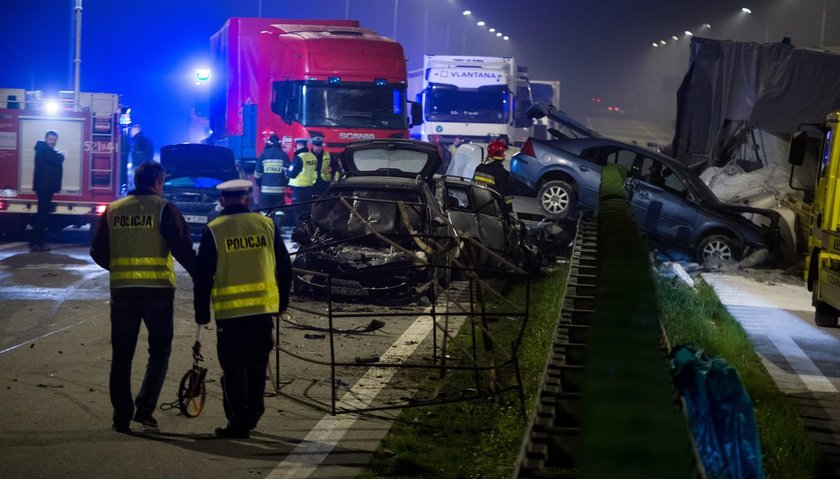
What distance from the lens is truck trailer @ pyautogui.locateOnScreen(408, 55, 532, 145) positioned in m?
33.4

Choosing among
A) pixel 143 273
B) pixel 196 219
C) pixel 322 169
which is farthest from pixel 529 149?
pixel 143 273

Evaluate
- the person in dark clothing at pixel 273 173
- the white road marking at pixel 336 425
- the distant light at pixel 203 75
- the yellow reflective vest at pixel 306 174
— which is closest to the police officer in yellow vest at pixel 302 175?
the yellow reflective vest at pixel 306 174

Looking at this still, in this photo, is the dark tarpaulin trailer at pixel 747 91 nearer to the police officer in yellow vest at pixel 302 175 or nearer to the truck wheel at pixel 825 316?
the police officer in yellow vest at pixel 302 175

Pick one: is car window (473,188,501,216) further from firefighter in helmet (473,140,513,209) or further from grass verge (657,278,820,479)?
grass verge (657,278,820,479)

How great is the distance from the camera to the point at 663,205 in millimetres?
18891

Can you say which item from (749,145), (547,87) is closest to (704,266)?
(749,145)

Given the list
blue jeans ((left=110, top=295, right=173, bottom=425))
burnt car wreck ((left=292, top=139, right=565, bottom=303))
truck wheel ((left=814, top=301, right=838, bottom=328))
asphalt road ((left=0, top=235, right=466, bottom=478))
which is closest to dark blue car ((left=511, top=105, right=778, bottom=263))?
burnt car wreck ((left=292, top=139, right=565, bottom=303))

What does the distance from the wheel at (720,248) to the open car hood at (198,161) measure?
8578 millimetres

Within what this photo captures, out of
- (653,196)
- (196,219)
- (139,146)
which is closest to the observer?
(653,196)

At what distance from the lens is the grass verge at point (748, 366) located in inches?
282

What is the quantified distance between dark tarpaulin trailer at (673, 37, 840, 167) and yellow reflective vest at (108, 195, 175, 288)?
55.5 ft

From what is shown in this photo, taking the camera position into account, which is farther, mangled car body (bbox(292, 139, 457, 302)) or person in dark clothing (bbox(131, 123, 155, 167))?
person in dark clothing (bbox(131, 123, 155, 167))

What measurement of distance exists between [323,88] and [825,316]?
1337 cm

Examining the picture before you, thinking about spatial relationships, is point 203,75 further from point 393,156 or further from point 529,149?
Result: point 393,156
